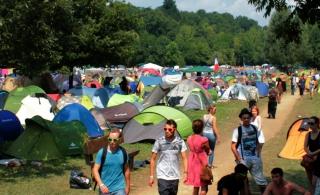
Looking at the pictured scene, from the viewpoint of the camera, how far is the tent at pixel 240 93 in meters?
33.5

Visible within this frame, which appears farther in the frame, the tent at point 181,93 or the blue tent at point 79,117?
the tent at point 181,93

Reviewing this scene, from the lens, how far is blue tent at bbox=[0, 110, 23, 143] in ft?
46.1

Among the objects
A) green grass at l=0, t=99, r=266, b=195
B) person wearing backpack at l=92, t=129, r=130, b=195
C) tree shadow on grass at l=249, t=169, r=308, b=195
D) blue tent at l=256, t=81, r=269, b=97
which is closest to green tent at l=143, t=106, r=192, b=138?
green grass at l=0, t=99, r=266, b=195

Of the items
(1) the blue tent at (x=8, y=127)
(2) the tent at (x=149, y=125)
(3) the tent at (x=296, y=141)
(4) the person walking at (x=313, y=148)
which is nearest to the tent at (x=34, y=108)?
(2) the tent at (x=149, y=125)

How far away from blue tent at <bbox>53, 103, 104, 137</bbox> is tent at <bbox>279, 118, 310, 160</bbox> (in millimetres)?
5242

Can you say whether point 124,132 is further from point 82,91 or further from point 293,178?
point 82,91

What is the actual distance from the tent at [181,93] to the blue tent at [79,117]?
1153cm

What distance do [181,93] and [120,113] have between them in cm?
925

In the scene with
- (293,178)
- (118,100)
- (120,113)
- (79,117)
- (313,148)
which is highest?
(313,148)

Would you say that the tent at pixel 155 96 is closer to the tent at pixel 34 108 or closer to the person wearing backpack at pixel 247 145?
the tent at pixel 34 108

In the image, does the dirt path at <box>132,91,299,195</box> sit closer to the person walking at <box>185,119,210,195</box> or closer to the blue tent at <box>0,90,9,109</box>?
the person walking at <box>185,119,210,195</box>

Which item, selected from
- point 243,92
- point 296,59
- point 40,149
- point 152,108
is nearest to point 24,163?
point 40,149

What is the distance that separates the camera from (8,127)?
14.2 meters

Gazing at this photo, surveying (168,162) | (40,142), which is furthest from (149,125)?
(168,162)
